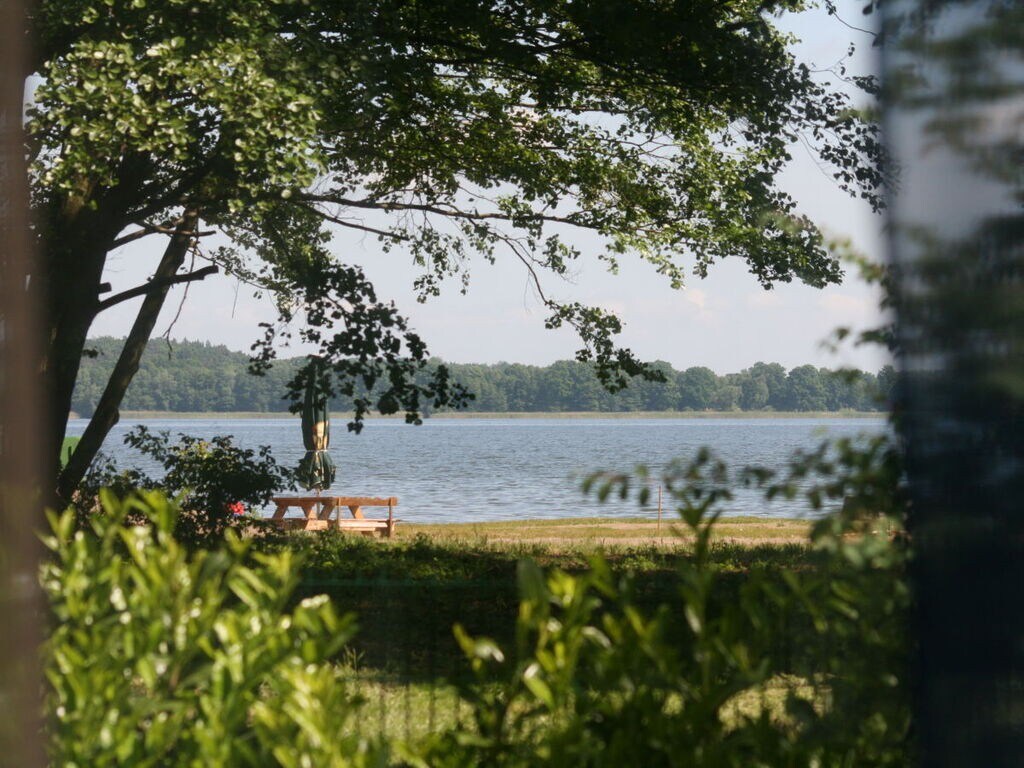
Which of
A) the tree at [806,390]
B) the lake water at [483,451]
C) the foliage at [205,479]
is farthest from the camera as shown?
the foliage at [205,479]

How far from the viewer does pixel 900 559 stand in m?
1.98

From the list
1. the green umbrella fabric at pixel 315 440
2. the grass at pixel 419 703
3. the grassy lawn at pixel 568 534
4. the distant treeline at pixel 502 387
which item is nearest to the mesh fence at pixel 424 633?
the grass at pixel 419 703

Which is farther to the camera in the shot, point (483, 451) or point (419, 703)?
point (483, 451)

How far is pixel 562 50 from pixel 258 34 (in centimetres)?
194

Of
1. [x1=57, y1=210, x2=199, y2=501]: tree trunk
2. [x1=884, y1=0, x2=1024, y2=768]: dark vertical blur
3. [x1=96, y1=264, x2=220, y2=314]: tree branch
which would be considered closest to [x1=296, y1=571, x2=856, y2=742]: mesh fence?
[x1=884, y1=0, x2=1024, y2=768]: dark vertical blur

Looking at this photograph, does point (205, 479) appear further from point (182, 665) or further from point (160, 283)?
point (182, 665)

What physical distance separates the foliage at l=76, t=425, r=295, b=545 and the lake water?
0.07 meters

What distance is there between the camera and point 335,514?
664 cm

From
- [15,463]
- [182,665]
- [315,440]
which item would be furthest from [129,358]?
[182,665]

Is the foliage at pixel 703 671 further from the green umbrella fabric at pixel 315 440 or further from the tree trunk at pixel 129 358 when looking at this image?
the tree trunk at pixel 129 358

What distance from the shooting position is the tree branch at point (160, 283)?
5.60 meters

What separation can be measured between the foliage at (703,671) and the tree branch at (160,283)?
416 cm

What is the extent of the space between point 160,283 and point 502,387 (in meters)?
2.19

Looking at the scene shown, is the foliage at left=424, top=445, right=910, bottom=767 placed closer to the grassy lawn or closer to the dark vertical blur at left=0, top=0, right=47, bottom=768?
the dark vertical blur at left=0, top=0, right=47, bottom=768
